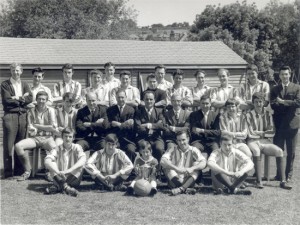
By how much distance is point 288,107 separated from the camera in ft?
25.4

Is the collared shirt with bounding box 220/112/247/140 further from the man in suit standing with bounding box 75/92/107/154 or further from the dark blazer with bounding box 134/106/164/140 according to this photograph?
the man in suit standing with bounding box 75/92/107/154

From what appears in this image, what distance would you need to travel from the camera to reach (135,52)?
1702cm

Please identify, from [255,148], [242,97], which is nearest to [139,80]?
[242,97]

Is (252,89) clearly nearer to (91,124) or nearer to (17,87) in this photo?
(91,124)

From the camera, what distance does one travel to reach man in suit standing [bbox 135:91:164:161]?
7621mm

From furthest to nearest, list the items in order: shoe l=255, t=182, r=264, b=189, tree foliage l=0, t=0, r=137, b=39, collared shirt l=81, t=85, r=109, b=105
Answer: tree foliage l=0, t=0, r=137, b=39 < collared shirt l=81, t=85, r=109, b=105 < shoe l=255, t=182, r=264, b=189

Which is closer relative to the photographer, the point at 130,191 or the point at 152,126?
the point at 130,191

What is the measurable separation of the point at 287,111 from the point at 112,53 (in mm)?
10008

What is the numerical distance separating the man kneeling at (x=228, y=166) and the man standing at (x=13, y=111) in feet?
12.0

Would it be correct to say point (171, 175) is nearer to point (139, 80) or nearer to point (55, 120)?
point (55, 120)

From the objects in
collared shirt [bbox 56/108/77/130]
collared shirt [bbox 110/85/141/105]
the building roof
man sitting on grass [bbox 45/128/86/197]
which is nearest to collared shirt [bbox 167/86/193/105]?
collared shirt [bbox 110/85/141/105]

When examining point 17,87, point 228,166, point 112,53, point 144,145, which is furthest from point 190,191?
point 112,53

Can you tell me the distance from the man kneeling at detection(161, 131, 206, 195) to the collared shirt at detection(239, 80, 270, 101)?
1764 millimetres

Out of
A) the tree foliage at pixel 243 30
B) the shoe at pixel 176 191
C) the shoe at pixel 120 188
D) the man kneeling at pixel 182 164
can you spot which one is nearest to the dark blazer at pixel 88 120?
the shoe at pixel 120 188
